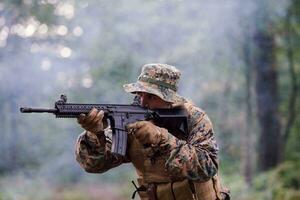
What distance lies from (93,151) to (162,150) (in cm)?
47

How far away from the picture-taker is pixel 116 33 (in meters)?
9.44

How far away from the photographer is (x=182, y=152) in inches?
130

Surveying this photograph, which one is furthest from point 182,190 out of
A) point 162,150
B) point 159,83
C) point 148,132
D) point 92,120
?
point 92,120

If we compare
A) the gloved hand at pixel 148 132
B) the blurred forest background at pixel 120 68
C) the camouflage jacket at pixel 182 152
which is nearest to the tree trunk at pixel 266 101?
the blurred forest background at pixel 120 68

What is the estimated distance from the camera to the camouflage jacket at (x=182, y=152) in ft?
10.9

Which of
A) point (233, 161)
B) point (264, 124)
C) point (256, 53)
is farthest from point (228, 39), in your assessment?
point (233, 161)

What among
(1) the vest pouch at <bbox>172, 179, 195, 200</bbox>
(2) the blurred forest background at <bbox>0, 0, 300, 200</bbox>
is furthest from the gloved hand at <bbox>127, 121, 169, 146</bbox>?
(2) the blurred forest background at <bbox>0, 0, 300, 200</bbox>

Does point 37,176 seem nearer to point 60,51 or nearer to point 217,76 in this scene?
point 60,51

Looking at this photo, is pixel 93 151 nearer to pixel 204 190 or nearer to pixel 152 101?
pixel 152 101

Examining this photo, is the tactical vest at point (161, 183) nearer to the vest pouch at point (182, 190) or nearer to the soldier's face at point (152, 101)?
the vest pouch at point (182, 190)

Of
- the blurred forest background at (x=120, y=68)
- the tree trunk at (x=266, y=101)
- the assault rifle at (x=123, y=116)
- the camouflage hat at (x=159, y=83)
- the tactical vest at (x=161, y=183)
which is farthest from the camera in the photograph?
the tree trunk at (x=266, y=101)

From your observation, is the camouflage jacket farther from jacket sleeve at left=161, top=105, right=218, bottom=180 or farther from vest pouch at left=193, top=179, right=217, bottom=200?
vest pouch at left=193, top=179, right=217, bottom=200

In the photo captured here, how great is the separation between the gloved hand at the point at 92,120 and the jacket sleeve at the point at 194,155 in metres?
0.39

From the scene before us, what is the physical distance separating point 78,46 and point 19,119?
1.64 metres
